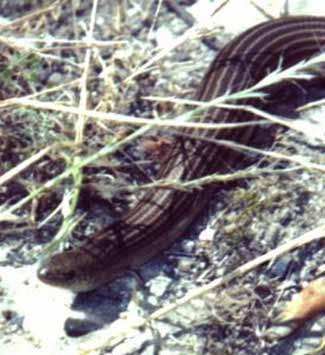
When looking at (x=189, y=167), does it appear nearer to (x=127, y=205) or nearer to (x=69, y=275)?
(x=127, y=205)

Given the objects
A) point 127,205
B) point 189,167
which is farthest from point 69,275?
point 189,167

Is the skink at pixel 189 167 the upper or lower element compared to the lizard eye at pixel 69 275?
upper

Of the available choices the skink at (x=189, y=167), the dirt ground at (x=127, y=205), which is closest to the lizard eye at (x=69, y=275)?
the skink at (x=189, y=167)

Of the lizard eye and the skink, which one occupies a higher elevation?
the skink

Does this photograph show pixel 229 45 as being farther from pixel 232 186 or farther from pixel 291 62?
pixel 232 186

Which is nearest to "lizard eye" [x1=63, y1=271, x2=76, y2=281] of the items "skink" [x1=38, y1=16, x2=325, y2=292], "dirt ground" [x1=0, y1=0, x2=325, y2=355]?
"skink" [x1=38, y1=16, x2=325, y2=292]

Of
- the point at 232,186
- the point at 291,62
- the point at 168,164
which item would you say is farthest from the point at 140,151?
the point at 291,62

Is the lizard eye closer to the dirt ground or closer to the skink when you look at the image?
the skink

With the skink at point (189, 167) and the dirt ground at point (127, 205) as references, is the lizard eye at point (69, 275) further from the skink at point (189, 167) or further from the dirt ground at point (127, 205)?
the dirt ground at point (127, 205)

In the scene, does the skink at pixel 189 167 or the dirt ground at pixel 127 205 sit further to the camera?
the skink at pixel 189 167
